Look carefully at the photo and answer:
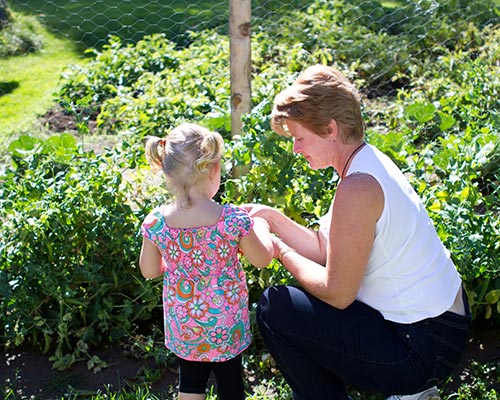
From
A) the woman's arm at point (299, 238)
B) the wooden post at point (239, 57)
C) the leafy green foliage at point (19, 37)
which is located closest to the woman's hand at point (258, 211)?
the woman's arm at point (299, 238)

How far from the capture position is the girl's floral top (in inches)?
90.9

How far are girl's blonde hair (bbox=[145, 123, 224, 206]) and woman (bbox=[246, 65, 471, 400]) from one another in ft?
0.91

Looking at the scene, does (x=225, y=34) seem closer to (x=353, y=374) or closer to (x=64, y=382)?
(x=64, y=382)

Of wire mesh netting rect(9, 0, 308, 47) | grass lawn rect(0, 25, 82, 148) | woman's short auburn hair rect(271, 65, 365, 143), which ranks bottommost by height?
grass lawn rect(0, 25, 82, 148)

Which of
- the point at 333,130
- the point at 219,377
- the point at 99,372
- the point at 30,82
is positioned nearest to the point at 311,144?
the point at 333,130

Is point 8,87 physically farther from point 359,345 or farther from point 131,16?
point 359,345

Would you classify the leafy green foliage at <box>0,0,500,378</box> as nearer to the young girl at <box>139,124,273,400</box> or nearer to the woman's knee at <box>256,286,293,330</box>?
the woman's knee at <box>256,286,293,330</box>

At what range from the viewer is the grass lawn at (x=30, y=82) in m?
5.45

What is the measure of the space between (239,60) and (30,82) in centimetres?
332

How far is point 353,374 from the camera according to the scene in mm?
2381

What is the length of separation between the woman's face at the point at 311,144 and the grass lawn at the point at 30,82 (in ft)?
10.00

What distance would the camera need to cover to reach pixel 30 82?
6.28 metres

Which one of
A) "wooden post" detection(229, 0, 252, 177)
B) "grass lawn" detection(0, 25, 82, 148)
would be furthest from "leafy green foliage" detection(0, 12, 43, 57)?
"wooden post" detection(229, 0, 252, 177)

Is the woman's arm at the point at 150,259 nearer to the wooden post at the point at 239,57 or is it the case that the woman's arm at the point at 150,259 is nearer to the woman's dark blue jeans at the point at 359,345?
the woman's dark blue jeans at the point at 359,345
